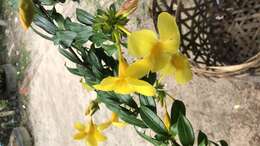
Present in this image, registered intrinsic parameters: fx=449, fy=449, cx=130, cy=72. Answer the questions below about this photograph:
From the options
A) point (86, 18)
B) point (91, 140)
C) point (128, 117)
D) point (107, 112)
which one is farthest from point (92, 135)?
point (107, 112)

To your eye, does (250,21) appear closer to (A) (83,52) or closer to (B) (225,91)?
(B) (225,91)

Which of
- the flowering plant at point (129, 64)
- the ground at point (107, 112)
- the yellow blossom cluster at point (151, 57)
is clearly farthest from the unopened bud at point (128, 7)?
the ground at point (107, 112)

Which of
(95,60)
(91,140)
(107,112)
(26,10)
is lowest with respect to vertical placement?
(107,112)

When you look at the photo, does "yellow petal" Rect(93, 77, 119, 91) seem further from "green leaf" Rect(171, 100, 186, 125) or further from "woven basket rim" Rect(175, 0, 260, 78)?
"woven basket rim" Rect(175, 0, 260, 78)

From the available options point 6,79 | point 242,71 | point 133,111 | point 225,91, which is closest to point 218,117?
point 225,91

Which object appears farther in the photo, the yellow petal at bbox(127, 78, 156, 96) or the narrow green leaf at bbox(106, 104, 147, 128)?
the narrow green leaf at bbox(106, 104, 147, 128)

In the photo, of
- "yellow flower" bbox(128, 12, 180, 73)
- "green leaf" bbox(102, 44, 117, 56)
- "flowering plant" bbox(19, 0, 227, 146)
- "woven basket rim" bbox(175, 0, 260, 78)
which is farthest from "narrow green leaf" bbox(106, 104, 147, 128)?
"woven basket rim" bbox(175, 0, 260, 78)

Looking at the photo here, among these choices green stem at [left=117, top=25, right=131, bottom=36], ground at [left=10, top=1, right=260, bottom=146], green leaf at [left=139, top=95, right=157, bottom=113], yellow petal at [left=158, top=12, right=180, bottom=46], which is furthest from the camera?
ground at [left=10, top=1, right=260, bottom=146]

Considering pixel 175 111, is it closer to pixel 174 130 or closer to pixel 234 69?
pixel 174 130
